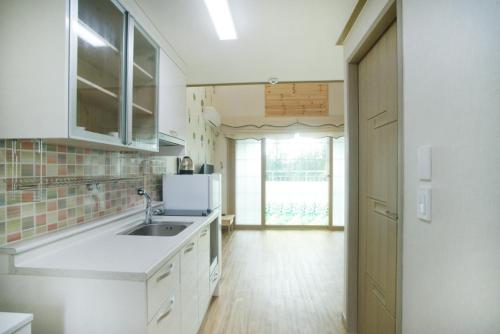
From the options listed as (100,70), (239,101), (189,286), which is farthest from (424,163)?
(239,101)

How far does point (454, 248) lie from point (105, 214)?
1905 millimetres

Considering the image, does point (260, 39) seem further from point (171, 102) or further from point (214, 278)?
point (214, 278)

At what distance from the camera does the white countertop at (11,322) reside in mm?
736

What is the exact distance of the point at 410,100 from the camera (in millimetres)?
1000

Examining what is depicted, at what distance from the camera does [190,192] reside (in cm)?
238

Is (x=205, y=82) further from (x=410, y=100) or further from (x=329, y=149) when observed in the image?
(x=329, y=149)

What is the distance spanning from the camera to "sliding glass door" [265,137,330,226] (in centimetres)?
512

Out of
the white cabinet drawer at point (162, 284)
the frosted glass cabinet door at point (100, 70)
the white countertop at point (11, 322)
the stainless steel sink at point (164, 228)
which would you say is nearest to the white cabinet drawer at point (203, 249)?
the stainless steel sink at point (164, 228)

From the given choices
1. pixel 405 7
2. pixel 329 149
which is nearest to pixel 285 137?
pixel 329 149

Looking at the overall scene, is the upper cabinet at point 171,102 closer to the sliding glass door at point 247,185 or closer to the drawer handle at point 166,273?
the drawer handle at point 166,273

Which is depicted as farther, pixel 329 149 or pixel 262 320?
pixel 329 149

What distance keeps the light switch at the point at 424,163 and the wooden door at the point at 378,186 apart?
336 mm

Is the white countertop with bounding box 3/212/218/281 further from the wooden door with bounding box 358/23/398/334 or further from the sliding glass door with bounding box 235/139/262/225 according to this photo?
the sliding glass door with bounding box 235/139/262/225

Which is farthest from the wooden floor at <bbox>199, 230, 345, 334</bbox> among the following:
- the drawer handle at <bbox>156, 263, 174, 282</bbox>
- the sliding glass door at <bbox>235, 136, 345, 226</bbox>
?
the drawer handle at <bbox>156, 263, 174, 282</bbox>
